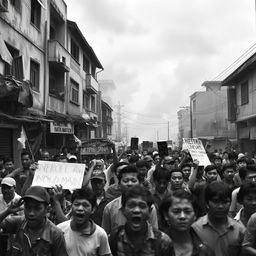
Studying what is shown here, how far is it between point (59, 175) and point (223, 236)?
1983mm

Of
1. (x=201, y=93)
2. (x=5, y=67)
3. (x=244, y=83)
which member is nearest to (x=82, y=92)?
(x=244, y=83)

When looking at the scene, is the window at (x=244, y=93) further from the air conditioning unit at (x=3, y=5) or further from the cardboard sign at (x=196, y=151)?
the air conditioning unit at (x=3, y=5)

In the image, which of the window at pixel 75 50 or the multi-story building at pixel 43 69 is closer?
the multi-story building at pixel 43 69

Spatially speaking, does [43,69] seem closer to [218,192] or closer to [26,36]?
[26,36]

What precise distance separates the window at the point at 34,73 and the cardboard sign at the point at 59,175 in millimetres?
10944

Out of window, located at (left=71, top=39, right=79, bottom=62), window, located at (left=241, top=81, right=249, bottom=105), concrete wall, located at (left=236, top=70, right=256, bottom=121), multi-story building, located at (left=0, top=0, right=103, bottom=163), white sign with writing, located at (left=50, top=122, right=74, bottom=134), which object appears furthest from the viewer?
window, located at (left=71, top=39, right=79, bottom=62)

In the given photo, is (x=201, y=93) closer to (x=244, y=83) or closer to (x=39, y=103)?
(x=244, y=83)

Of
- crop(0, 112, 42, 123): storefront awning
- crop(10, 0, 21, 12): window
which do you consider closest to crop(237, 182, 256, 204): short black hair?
crop(0, 112, 42, 123): storefront awning

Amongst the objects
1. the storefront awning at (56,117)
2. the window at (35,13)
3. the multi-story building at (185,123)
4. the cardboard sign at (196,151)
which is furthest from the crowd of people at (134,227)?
the multi-story building at (185,123)

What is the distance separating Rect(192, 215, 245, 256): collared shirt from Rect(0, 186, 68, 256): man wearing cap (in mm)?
1191

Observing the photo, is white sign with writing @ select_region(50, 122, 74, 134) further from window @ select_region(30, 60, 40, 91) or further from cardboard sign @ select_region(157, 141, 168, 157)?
cardboard sign @ select_region(157, 141, 168, 157)

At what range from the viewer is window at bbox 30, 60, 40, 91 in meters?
14.6

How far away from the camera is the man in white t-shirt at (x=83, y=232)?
9.43 ft

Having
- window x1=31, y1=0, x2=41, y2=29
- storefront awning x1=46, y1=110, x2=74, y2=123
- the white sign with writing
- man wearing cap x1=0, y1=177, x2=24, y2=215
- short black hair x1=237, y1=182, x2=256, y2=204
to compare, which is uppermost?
window x1=31, y1=0, x2=41, y2=29
